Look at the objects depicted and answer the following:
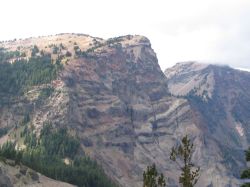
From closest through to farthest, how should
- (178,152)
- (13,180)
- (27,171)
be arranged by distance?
1. (178,152)
2. (13,180)
3. (27,171)

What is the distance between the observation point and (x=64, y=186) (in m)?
195

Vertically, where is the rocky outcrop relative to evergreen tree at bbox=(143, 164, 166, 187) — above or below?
below

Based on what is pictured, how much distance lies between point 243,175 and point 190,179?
5.64m

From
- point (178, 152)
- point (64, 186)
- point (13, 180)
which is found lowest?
point (64, 186)

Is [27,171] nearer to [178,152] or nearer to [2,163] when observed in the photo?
[2,163]

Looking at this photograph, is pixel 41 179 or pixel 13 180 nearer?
pixel 13 180

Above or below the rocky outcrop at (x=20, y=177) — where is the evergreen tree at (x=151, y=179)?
above

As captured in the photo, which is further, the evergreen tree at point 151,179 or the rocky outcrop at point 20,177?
the rocky outcrop at point 20,177

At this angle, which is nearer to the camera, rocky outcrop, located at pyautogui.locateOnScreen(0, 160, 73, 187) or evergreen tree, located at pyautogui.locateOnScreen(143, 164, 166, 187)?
evergreen tree, located at pyautogui.locateOnScreen(143, 164, 166, 187)

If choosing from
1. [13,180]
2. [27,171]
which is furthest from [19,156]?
[13,180]

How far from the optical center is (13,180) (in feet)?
554

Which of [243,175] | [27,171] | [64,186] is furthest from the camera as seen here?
[64,186]

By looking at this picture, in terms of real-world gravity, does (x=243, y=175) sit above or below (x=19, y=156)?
above

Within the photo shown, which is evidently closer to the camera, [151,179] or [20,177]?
[151,179]
